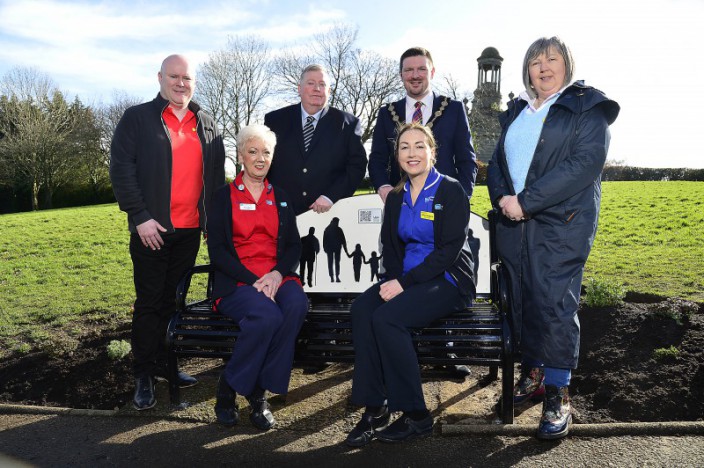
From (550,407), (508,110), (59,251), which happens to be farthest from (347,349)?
(59,251)

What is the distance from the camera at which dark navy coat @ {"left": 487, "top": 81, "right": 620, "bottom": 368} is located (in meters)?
3.44

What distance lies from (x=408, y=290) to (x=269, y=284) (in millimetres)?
965

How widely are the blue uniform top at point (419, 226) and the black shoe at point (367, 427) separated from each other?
929 millimetres

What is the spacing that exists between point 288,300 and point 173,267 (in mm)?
1178

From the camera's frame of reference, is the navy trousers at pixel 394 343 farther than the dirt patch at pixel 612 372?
No

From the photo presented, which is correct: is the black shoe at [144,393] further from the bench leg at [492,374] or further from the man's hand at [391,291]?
the bench leg at [492,374]

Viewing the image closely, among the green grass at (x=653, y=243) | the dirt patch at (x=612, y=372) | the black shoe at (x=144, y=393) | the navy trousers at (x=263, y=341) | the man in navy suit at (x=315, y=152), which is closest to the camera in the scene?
the navy trousers at (x=263, y=341)

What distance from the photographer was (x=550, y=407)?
3.47m

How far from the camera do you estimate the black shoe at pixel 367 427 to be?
3.40m

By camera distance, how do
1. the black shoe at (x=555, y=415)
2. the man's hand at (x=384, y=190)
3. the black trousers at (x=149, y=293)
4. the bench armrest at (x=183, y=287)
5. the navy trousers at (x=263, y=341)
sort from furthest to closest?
the man's hand at (x=384, y=190) → the black trousers at (x=149, y=293) → the bench armrest at (x=183, y=287) → the navy trousers at (x=263, y=341) → the black shoe at (x=555, y=415)

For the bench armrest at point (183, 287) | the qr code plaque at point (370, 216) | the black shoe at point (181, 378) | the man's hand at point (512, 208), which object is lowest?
the black shoe at point (181, 378)

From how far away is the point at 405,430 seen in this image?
3.43 meters

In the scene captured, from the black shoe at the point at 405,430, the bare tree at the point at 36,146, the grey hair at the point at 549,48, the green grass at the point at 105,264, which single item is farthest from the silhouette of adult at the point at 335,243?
the bare tree at the point at 36,146

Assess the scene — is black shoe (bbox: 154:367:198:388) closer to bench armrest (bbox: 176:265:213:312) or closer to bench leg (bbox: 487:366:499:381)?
bench armrest (bbox: 176:265:213:312)
